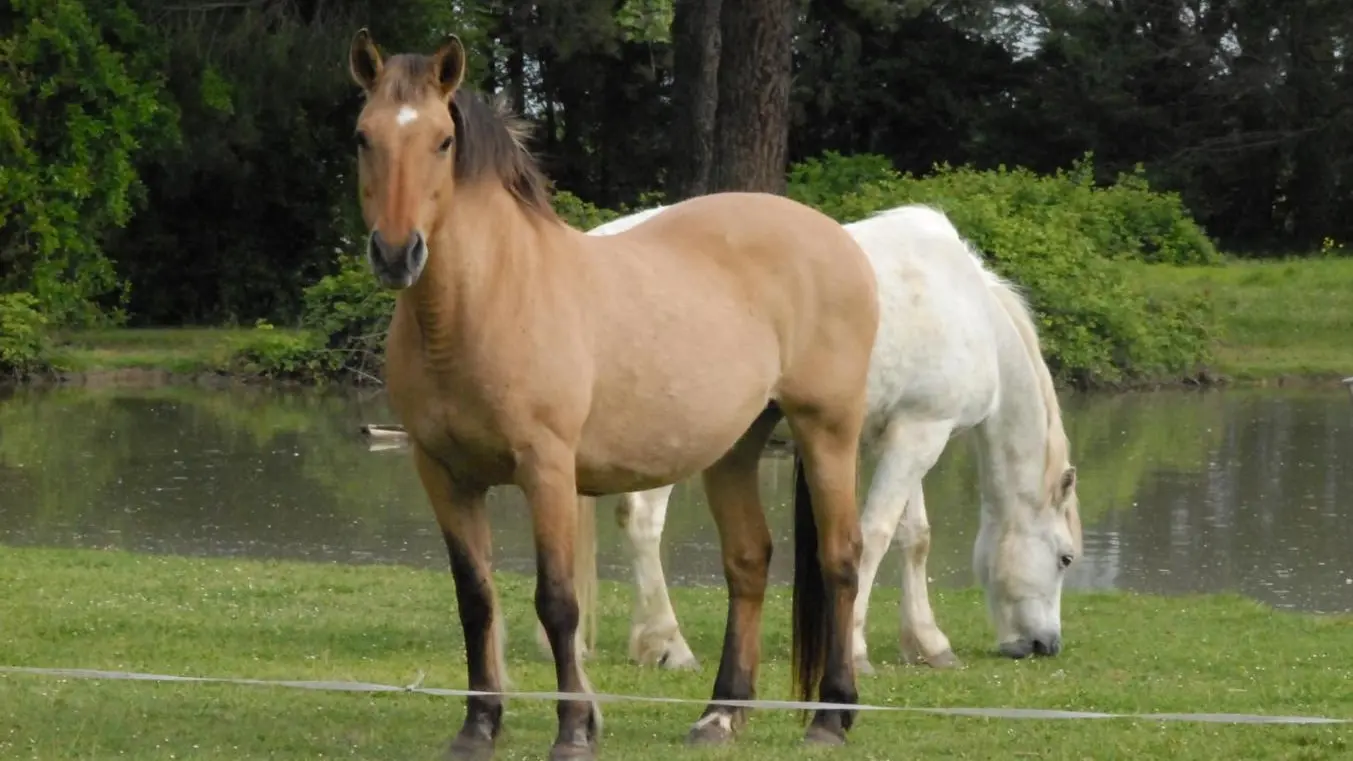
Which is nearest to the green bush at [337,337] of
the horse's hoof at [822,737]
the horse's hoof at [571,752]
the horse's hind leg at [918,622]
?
the horse's hind leg at [918,622]

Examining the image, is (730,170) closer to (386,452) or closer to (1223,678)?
(386,452)

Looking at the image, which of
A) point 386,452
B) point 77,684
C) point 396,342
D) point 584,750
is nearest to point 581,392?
point 396,342

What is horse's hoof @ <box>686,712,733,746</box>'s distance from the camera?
6773 mm

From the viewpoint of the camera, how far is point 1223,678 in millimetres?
8625

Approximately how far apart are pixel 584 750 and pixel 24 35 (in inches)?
908

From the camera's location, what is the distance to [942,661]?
9.26 meters

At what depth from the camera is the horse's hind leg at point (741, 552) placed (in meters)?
7.15

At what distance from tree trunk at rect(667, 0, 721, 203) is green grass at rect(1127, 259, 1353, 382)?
226 inches

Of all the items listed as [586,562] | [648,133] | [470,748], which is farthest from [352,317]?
[470,748]

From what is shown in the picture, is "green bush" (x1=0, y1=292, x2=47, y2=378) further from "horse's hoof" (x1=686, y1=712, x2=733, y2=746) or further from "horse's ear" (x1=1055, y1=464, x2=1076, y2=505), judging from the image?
"horse's hoof" (x1=686, y1=712, x2=733, y2=746)

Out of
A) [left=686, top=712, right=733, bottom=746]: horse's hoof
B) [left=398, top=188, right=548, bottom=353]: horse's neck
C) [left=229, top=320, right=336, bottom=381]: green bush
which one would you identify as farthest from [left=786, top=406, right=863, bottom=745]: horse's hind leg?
[left=229, top=320, right=336, bottom=381]: green bush

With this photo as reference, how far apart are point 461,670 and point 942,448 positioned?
237cm

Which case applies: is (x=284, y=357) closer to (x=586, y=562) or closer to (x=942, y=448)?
(x=942, y=448)

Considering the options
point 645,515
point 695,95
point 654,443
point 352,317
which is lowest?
point 352,317
